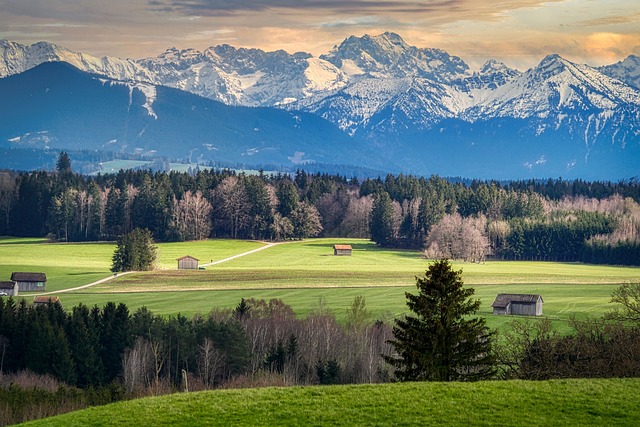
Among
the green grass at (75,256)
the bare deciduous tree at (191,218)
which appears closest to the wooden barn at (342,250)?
the green grass at (75,256)

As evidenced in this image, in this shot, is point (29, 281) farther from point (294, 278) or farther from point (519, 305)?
point (519, 305)

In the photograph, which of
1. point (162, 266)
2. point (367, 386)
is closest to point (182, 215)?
point (162, 266)

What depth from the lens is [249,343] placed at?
6919 centimetres

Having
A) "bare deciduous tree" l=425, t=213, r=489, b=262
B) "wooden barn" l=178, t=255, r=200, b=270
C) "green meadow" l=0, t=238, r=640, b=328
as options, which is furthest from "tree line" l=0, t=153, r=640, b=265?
"wooden barn" l=178, t=255, r=200, b=270

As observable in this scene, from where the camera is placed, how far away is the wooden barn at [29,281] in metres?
107

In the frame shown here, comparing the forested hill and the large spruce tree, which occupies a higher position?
the forested hill

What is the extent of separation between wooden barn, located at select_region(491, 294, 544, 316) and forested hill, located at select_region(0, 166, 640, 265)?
60176mm

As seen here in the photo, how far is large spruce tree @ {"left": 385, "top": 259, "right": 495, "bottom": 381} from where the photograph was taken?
38719 mm

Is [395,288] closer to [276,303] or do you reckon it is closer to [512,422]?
[276,303]

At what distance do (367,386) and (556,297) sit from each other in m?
67.8

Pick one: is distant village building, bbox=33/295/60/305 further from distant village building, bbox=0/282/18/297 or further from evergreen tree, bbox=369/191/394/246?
evergreen tree, bbox=369/191/394/246

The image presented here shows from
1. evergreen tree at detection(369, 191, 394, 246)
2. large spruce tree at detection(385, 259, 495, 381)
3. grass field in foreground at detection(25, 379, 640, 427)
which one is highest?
evergreen tree at detection(369, 191, 394, 246)

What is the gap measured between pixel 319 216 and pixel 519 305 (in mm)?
100455

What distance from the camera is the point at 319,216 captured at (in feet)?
620
